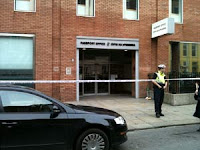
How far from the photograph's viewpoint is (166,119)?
8.15m

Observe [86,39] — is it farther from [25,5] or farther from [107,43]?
[25,5]

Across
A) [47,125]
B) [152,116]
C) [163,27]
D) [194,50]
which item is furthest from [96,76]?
[47,125]

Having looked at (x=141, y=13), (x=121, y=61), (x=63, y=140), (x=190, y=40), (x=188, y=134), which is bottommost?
(x=188, y=134)

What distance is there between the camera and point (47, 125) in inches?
167

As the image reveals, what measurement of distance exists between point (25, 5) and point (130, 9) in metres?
5.61

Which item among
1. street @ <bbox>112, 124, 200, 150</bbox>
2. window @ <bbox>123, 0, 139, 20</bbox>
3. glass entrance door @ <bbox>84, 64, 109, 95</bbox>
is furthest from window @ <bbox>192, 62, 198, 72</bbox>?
street @ <bbox>112, 124, 200, 150</bbox>

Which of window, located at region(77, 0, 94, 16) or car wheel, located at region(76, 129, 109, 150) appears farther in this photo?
window, located at region(77, 0, 94, 16)

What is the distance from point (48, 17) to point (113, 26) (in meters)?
3.44

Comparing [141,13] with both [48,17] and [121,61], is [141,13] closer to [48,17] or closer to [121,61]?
[121,61]

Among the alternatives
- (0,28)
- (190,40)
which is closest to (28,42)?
(0,28)

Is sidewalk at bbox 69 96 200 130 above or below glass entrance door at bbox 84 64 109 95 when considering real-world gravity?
below

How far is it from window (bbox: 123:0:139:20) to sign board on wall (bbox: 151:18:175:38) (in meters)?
1.24

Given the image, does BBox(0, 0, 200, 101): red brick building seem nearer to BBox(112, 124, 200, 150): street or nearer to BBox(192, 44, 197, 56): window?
BBox(192, 44, 197, 56): window

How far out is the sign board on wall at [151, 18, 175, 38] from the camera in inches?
452
